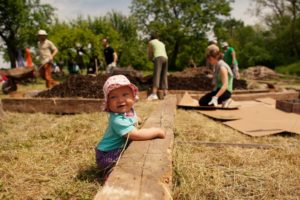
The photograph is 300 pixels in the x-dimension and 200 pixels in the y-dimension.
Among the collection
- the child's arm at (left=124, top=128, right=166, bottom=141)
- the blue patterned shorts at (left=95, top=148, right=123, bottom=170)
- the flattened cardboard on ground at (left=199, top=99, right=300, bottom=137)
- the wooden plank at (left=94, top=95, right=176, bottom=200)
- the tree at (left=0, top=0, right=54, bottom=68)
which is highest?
the tree at (left=0, top=0, right=54, bottom=68)

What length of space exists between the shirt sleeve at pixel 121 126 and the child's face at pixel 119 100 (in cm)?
7

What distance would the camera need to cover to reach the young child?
2.81 metres

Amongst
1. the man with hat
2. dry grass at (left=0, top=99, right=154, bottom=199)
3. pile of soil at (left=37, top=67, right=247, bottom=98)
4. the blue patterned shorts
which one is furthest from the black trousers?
the man with hat

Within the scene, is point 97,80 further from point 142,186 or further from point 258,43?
point 258,43

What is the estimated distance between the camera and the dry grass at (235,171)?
2.61 m

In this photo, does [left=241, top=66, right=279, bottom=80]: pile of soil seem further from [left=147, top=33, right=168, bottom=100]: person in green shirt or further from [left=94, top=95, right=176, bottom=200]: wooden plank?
[left=94, top=95, right=176, bottom=200]: wooden plank

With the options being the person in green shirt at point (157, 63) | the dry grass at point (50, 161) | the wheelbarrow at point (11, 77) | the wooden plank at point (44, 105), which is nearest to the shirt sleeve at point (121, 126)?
the dry grass at point (50, 161)

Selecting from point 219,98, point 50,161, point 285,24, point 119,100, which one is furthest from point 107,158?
point 285,24

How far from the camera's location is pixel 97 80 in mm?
9812

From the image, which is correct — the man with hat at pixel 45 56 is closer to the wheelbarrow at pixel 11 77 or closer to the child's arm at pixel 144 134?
the wheelbarrow at pixel 11 77

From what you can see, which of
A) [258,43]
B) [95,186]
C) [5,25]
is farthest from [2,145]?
[258,43]

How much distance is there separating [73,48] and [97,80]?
67.0 feet

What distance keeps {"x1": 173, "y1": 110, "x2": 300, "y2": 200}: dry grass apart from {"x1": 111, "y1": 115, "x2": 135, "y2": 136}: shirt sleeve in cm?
51

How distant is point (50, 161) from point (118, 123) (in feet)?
3.52
